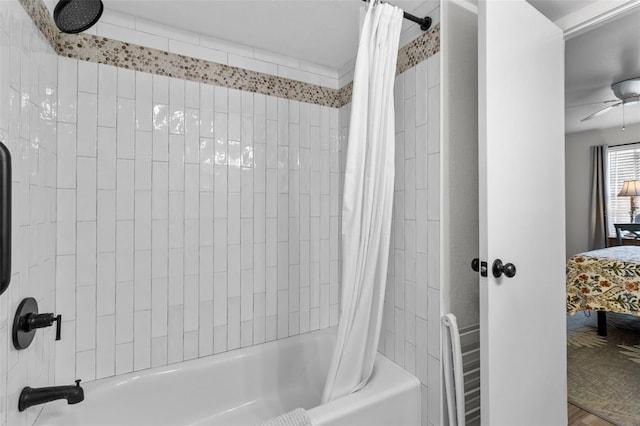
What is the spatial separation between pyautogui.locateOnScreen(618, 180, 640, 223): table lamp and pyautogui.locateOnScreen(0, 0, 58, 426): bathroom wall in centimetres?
647

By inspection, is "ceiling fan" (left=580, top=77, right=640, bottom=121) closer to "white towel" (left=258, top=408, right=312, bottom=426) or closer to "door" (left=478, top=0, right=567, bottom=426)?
"door" (left=478, top=0, right=567, bottom=426)

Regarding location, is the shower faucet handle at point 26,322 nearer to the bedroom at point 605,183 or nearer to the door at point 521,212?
the door at point 521,212

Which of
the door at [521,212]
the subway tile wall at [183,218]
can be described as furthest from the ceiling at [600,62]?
the subway tile wall at [183,218]

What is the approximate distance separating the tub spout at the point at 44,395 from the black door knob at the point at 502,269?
1.57 meters

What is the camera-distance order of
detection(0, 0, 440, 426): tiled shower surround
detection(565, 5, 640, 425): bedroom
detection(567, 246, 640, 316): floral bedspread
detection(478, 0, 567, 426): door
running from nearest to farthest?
detection(478, 0, 567, 426): door, detection(0, 0, 440, 426): tiled shower surround, detection(565, 5, 640, 425): bedroom, detection(567, 246, 640, 316): floral bedspread

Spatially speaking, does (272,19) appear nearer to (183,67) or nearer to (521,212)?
(183,67)

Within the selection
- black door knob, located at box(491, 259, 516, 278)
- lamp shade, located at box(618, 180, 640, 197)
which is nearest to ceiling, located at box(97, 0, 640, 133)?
black door knob, located at box(491, 259, 516, 278)

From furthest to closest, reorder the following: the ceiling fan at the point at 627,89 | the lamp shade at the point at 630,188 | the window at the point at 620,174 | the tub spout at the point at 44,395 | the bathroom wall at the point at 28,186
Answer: the window at the point at 620,174
the lamp shade at the point at 630,188
the ceiling fan at the point at 627,89
the tub spout at the point at 44,395
the bathroom wall at the point at 28,186

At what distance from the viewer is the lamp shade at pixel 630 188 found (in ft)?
15.0

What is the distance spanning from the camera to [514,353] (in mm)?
1342

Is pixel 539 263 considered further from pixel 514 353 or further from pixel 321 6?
pixel 321 6

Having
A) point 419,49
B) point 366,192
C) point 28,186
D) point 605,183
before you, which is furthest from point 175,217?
point 605,183

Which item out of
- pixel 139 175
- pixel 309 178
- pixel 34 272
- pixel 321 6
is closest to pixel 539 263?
pixel 309 178

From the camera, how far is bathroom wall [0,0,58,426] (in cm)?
97
